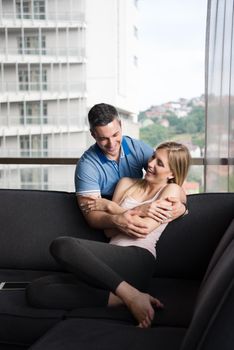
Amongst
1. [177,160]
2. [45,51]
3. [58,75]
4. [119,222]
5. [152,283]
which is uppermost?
[45,51]

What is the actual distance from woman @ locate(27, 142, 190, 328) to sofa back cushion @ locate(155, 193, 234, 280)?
0.10m

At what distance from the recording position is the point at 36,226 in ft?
7.36

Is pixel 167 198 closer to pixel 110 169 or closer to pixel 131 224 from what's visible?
pixel 131 224

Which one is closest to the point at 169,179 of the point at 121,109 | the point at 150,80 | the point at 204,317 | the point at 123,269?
the point at 123,269

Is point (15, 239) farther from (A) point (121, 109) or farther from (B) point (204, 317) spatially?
(A) point (121, 109)

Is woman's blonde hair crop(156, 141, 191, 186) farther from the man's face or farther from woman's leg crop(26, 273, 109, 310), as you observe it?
woman's leg crop(26, 273, 109, 310)

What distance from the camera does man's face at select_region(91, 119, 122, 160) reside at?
2033 mm

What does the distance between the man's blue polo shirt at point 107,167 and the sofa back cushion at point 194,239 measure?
0.33 metres

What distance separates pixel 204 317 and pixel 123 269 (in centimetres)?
70

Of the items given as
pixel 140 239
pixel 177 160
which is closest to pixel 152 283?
pixel 140 239

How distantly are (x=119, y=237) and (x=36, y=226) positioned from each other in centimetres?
47

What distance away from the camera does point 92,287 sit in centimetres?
174

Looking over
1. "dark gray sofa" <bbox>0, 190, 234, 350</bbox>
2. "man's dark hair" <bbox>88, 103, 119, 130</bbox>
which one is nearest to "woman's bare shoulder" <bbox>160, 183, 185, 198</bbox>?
"dark gray sofa" <bbox>0, 190, 234, 350</bbox>

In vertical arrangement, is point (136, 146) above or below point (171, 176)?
above
